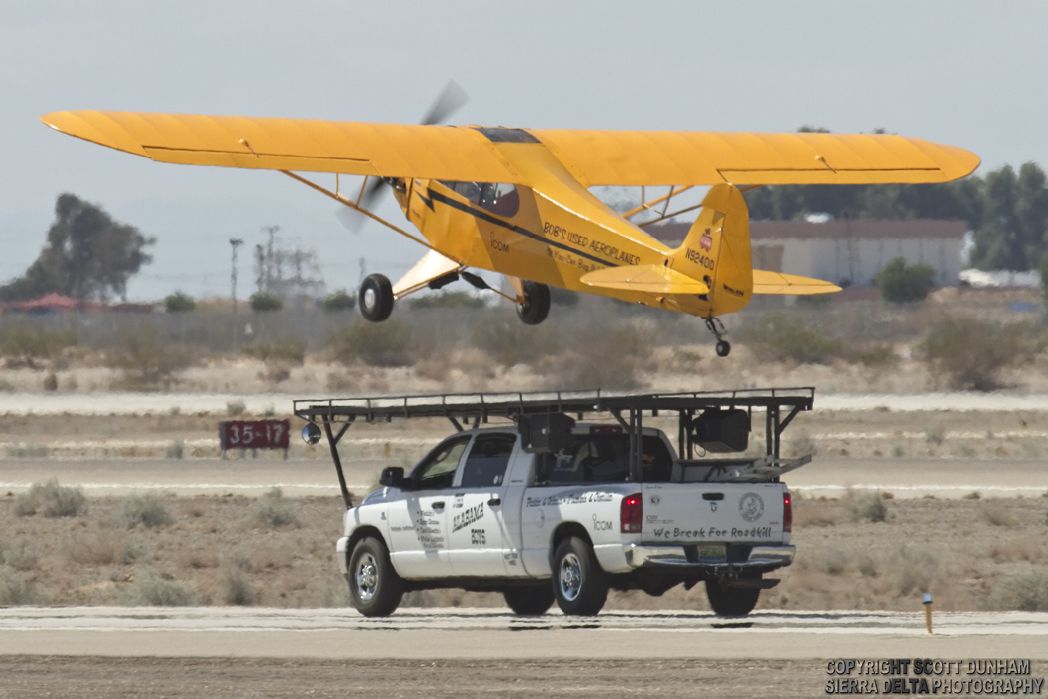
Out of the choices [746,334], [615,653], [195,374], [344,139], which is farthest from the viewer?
[195,374]

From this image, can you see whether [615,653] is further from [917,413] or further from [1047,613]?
[917,413]

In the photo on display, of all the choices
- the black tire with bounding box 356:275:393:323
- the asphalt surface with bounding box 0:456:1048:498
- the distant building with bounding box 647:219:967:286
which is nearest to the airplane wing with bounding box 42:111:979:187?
the black tire with bounding box 356:275:393:323

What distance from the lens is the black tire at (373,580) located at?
22.6 m

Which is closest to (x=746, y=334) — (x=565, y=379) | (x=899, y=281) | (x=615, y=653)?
(x=565, y=379)

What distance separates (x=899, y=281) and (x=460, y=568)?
304 feet

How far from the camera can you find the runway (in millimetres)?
17797

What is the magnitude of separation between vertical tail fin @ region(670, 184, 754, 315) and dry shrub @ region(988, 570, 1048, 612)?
14.1ft

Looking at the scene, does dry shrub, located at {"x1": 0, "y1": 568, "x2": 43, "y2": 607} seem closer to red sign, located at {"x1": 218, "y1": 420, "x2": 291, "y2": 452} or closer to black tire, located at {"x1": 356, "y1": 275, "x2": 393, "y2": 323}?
black tire, located at {"x1": 356, "y1": 275, "x2": 393, "y2": 323}

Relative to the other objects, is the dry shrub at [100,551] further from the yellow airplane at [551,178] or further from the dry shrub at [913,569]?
the dry shrub at [913,569]

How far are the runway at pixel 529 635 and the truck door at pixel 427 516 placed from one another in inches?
23.1

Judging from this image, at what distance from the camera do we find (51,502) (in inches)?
1512

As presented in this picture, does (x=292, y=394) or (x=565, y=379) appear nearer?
(x=565, y=379)

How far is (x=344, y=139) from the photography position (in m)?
29.6

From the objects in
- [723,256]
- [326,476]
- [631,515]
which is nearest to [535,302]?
[723,256]
